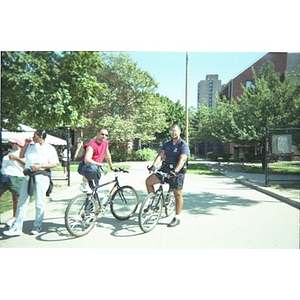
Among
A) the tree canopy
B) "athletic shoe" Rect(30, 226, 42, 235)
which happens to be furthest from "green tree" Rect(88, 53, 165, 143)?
"athletic shoe" Rect(30, 226, 42, 235)

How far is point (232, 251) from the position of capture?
2783 millimetres

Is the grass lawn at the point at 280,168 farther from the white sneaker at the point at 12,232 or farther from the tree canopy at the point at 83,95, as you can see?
the white sneaker at the point at 12,232

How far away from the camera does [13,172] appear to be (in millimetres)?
2932

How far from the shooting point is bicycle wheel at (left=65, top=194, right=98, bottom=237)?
2842 mm

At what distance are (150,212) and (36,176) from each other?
1.57 m

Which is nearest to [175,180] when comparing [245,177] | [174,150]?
[174,150]

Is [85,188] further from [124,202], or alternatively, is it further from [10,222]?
[10,222]

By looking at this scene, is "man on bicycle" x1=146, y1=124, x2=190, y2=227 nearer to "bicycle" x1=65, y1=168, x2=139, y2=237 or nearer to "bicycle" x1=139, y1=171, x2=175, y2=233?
"bicycle" x1=139, y1=171, x2=175, y2=233

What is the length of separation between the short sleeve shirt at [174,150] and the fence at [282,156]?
7.06 feet

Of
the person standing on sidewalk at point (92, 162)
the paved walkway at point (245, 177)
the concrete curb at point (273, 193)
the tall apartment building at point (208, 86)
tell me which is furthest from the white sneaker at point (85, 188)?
the concrete curb at point (273, 193)

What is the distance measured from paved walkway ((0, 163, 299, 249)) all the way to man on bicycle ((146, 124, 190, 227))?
0.62 feet
